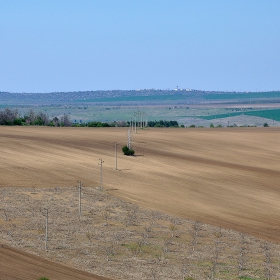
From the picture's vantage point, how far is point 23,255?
1081 inches

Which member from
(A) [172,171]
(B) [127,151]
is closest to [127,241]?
(A) [172,171]

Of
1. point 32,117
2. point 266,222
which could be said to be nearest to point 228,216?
point 266,222

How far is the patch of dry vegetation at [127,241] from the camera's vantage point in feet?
89.6

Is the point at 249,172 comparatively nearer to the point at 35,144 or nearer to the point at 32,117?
the point at 35,144

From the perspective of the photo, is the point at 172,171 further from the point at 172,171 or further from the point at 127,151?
the point at 127,151

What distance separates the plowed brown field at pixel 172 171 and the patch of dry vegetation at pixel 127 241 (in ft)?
8.53

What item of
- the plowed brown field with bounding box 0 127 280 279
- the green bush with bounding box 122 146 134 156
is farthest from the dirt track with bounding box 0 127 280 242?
the green bush with bounding box 122 146 134 156

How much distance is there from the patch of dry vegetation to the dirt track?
2.63 meters

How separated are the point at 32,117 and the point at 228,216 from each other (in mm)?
81546

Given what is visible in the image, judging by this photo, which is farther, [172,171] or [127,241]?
[172,171]

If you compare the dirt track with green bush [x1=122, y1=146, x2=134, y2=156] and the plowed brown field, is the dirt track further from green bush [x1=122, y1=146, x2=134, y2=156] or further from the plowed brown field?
green bush [x1=122, y1=146, x2=134, y2=156]

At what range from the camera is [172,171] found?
178 ft

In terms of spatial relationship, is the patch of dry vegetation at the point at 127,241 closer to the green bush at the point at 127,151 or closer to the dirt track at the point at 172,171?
the dirt track at the point at 172,171

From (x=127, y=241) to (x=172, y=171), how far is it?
75.1ft
